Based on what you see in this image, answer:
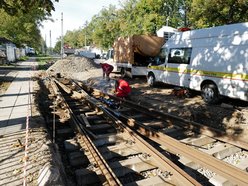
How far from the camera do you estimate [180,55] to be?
13.0 meters

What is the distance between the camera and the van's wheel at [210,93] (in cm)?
1099

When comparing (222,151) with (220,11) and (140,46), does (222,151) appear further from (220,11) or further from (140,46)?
(220,11)

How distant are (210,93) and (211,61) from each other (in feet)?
4.22

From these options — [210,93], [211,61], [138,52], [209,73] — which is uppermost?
[138,52]

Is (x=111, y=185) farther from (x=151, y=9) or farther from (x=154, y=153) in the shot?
(x=151, y=9)

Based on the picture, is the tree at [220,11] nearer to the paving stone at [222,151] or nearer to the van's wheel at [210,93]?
the van's wheel at [210,93]

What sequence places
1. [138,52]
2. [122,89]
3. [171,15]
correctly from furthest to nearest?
1. [171,15]
2. [138,52]
3. [122,89]

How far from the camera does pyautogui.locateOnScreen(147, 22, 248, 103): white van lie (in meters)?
9.66

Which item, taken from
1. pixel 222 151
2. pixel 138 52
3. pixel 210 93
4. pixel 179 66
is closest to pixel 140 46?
pixel 138 52

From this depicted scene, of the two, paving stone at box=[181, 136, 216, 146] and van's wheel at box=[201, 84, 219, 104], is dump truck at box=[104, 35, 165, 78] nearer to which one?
van's wheel at box=[201, 84, 219, 104]

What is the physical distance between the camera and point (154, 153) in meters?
5.80

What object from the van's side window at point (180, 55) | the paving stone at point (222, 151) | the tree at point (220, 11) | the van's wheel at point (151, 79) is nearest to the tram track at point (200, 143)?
the paving stone at point (222, 151)

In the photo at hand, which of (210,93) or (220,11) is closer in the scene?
(210,93)

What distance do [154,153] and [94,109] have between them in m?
4.99
